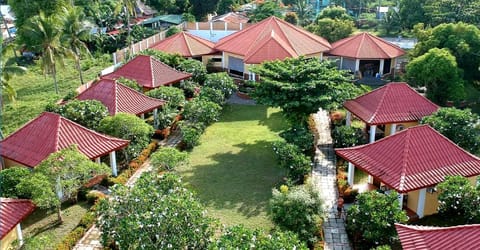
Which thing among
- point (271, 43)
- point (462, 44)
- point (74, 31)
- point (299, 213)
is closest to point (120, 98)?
point (74, 31)

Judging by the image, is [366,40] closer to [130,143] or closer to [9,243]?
[130,143]

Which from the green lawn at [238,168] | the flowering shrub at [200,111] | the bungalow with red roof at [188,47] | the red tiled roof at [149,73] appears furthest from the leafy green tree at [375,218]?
the bungalow with red roof at [188,47]

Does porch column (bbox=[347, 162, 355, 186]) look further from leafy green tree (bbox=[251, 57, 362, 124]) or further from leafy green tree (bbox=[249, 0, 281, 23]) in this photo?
leafy green tree (bbox=[249, 0, 281, 23])

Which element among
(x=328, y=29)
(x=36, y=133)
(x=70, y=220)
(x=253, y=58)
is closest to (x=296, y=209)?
(x=70, y=220)

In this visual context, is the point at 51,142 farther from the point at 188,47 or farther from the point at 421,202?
the point at 188,47

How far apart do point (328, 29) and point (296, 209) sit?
3136cm

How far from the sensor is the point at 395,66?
41969 millimetres

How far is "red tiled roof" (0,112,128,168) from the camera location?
22391 mm

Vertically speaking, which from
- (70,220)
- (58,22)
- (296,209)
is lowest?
(70,220)

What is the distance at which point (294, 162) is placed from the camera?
22688mm

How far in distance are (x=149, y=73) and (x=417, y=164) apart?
20.1 meters

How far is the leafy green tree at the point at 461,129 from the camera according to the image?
2323cm

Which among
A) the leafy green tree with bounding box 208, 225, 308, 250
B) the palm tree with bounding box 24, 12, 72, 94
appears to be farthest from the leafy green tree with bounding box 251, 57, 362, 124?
the palm tree with bounding box 24, 12, 72, 94

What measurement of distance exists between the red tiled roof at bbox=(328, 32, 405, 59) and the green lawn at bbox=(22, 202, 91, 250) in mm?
26345
